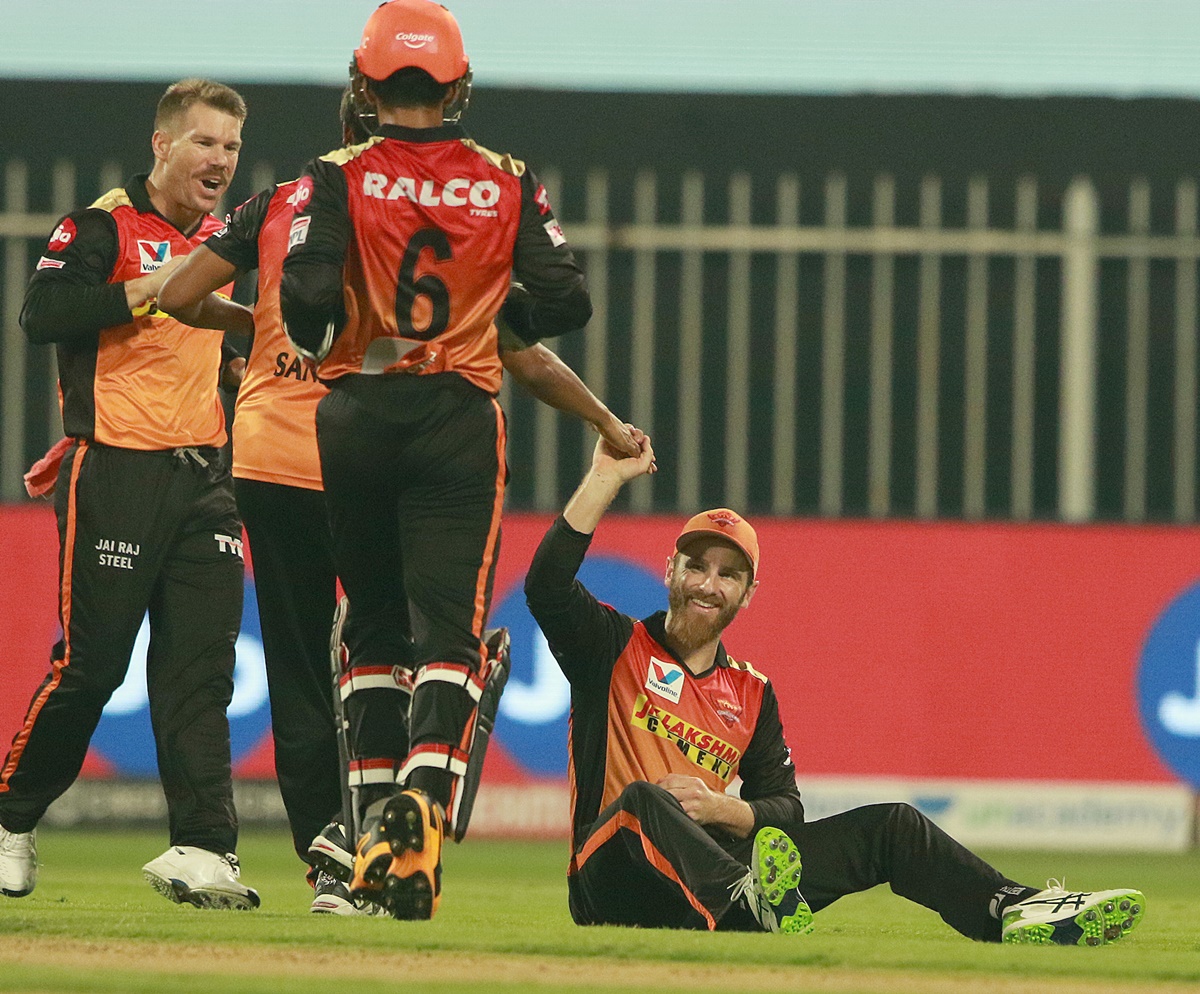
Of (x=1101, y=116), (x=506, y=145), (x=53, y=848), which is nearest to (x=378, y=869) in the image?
(x=53, y=848)

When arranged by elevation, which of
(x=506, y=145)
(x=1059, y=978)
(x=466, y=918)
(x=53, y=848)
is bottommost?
(x=53, y=848)

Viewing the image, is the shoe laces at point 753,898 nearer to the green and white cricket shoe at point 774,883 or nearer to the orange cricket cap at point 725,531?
the green and white cricket shoe at point 774,883

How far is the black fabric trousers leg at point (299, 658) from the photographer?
5.73 meters

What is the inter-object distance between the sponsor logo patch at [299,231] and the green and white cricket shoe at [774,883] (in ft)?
5.52

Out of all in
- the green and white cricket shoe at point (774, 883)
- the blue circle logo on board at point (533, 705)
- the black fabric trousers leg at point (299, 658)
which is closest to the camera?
the green and white cricket shoe at point (774, 883)

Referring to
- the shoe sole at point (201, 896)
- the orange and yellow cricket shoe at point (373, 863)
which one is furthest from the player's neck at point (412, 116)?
the shoe sole at point (201, 896)

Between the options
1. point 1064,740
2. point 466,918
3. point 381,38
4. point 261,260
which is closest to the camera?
point 381,38

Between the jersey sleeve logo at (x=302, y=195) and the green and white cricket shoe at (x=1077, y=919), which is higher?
the jersey sleeve logo at (x=302, y=195)

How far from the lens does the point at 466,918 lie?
5.66m

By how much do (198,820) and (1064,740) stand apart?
18.2 feet

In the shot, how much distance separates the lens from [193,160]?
6.04 meters

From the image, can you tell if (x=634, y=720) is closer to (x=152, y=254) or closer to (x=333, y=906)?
(x=333, y=906)

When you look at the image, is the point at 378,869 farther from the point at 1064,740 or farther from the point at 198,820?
the point at 1064,740

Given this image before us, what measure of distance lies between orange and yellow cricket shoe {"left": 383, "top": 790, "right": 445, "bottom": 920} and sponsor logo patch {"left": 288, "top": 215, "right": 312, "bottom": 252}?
118 cm
